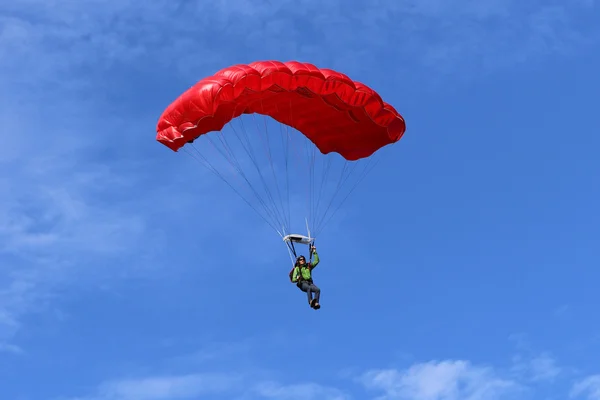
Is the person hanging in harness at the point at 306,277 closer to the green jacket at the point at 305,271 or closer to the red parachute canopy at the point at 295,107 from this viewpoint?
the green jacket at the point at 305,271

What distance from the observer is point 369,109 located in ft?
110

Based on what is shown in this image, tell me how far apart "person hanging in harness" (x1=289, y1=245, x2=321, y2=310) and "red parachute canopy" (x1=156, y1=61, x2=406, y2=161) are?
3947mm

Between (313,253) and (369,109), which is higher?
(369,109)

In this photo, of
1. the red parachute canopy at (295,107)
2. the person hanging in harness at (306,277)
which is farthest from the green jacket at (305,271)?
the red parachute canopy at (295,107)

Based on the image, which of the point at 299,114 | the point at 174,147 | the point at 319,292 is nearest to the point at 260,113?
the point at 299,114

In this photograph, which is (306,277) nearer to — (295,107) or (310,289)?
(310,289)

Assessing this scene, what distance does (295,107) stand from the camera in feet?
114

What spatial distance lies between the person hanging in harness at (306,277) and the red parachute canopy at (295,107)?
395 centimetres

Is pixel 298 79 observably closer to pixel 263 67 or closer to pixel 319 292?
pixel 263 67

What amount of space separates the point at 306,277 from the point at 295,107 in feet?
16.4

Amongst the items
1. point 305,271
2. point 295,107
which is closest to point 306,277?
point 305,271

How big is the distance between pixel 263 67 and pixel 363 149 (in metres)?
5.25

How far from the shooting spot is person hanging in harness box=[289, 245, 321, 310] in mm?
32500

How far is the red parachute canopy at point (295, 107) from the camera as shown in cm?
3155
